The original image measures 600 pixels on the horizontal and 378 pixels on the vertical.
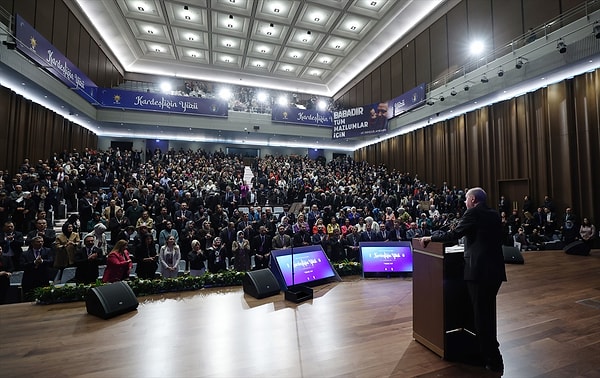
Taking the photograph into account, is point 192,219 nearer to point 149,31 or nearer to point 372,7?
point 372,7

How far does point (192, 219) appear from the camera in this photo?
743cm

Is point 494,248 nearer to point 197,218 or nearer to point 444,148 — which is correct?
point 197,218

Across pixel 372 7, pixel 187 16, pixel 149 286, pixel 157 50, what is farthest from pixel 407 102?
pixel 157 50

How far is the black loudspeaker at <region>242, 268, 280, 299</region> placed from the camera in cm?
372

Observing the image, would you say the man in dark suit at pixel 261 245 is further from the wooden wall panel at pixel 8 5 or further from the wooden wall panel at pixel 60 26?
the wooden wall panel at pixel 60 26

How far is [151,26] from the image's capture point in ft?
48.8

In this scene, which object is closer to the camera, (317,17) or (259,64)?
(317,17)

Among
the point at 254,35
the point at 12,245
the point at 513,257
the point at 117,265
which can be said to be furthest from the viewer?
the point at 254,35

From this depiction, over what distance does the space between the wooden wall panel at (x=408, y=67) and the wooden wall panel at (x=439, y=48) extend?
3.95 feet

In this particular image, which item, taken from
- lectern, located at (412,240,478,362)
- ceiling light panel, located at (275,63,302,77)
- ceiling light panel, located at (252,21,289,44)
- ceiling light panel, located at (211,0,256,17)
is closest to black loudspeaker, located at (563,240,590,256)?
lectern, located at (412,240,478,362)

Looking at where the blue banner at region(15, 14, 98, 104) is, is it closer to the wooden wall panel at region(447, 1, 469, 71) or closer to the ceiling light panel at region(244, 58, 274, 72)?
the ceiling light panel at region(244, 58, 274, 72)

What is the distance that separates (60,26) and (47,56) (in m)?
3.78

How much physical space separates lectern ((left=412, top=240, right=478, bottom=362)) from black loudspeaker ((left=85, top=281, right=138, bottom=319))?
116 inches

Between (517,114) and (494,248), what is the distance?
413 inches
